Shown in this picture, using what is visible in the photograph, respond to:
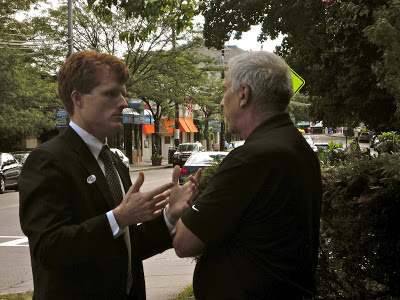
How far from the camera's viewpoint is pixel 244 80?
2148 millimetres

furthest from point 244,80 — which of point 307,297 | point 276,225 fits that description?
point 307,297

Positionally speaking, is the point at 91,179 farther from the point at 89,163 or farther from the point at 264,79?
the point at 264,79

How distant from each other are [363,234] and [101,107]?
1.96 meters

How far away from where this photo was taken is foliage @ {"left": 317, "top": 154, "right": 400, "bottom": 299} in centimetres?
330

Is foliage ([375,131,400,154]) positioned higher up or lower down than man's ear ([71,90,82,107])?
lower down

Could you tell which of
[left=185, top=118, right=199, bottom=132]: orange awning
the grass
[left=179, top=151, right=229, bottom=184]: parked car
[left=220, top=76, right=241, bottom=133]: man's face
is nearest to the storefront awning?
[left=185, top=118, right=199, bottom=132]: orange awning

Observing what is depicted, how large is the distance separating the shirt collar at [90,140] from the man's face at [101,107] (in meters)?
0.02

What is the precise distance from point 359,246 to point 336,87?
19236mm

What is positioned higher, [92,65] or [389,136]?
[92,65]

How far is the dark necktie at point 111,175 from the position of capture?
7.54 feet

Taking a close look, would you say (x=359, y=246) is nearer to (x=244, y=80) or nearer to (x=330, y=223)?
(x=330, y=223)

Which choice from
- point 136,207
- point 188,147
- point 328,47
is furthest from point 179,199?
point 188,147

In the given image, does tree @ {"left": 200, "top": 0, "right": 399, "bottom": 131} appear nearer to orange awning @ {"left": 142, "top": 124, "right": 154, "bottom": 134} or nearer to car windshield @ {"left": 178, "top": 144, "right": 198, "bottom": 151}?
car windshield @ {"left": 178, "top": 144, "right": 198, "bottom": 151}

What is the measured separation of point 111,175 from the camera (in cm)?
233
